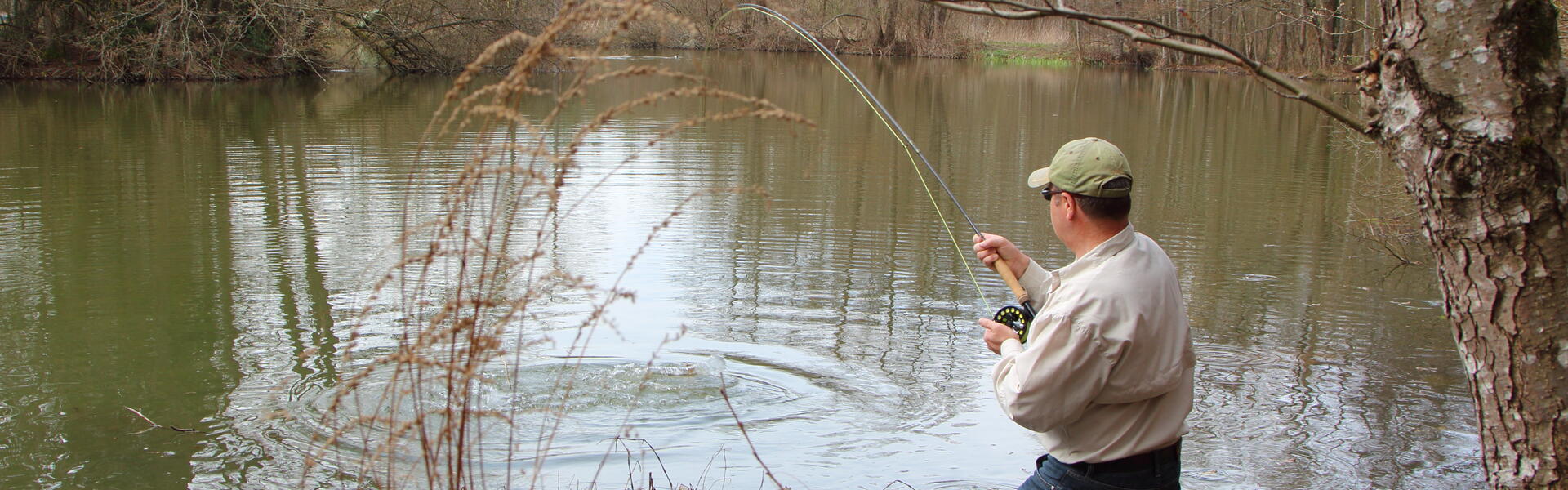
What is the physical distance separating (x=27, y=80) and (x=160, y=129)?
9199 millimetres

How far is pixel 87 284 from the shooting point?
7035mm

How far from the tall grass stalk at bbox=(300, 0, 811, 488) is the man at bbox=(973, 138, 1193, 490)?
2.12ft

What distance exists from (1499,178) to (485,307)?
1.86 metres

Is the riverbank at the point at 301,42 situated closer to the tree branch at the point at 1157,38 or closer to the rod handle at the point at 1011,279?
the rod handle at the point at 1011,279

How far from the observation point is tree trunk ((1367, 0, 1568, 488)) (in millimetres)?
2107

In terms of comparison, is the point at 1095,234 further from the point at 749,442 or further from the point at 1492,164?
the point at 749,442

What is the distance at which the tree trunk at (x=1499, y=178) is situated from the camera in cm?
211

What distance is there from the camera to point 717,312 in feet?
22.3

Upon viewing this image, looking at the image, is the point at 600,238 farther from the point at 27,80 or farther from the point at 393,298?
the point at 27,80

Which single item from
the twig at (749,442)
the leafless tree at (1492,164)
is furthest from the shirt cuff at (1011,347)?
the leafless tree at (1492,164)

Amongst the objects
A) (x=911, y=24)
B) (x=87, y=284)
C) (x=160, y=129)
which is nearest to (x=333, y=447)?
(x=87, y=284)

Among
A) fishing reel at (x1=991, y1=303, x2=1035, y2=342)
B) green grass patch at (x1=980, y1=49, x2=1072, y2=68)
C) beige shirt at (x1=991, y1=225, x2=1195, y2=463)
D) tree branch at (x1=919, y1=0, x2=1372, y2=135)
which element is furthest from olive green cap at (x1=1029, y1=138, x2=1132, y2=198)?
green grass patch at (x1=980, y1=49, x2=1072, y2=68)

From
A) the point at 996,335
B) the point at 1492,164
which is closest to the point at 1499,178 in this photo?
the point at 1492,164

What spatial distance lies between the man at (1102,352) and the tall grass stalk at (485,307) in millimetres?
646
